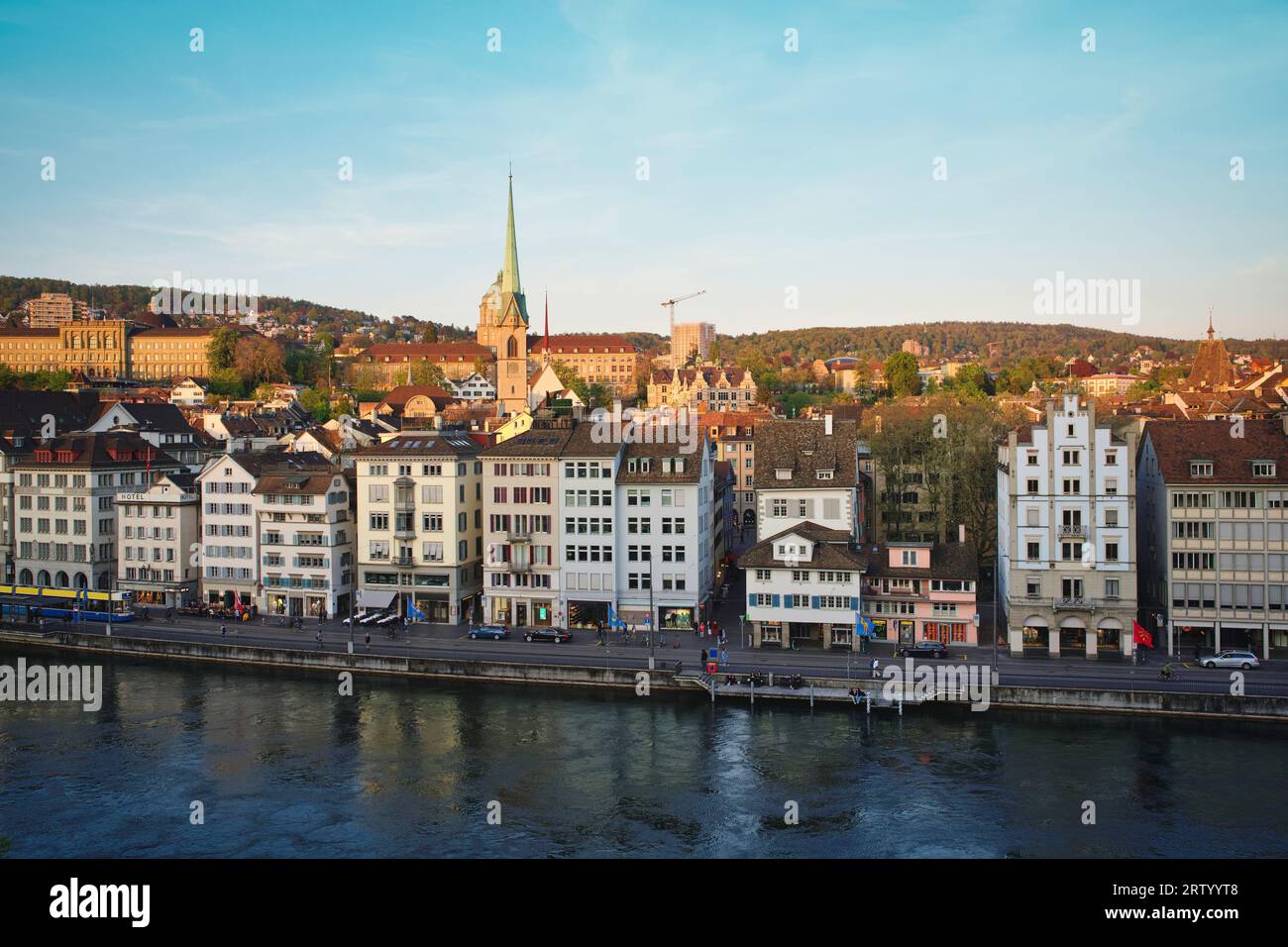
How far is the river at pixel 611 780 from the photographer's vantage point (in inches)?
1252

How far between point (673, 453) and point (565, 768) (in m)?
23.1

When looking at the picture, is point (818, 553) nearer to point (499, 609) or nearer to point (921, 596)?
point (921, 596)

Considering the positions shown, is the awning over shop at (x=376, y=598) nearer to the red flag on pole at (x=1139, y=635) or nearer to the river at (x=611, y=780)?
the river at (x=611, y=780)

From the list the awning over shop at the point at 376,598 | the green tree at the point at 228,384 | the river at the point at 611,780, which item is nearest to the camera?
the river at the point at 611,780

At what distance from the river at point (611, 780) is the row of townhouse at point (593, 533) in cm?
1001

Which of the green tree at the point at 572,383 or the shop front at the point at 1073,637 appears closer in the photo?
the shop front at the point at 1073,637

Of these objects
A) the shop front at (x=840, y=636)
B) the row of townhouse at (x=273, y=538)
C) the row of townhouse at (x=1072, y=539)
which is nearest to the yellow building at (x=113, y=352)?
the row of townhouse at (x=273, y=538)

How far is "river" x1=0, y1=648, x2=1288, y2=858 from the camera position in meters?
31.8

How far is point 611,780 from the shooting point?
37250 millimetres

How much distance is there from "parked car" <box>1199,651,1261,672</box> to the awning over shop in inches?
1606

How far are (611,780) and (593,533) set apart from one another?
71.9ft

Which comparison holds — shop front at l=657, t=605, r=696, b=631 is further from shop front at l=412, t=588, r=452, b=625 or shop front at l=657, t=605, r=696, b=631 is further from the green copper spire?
the green copper spire
